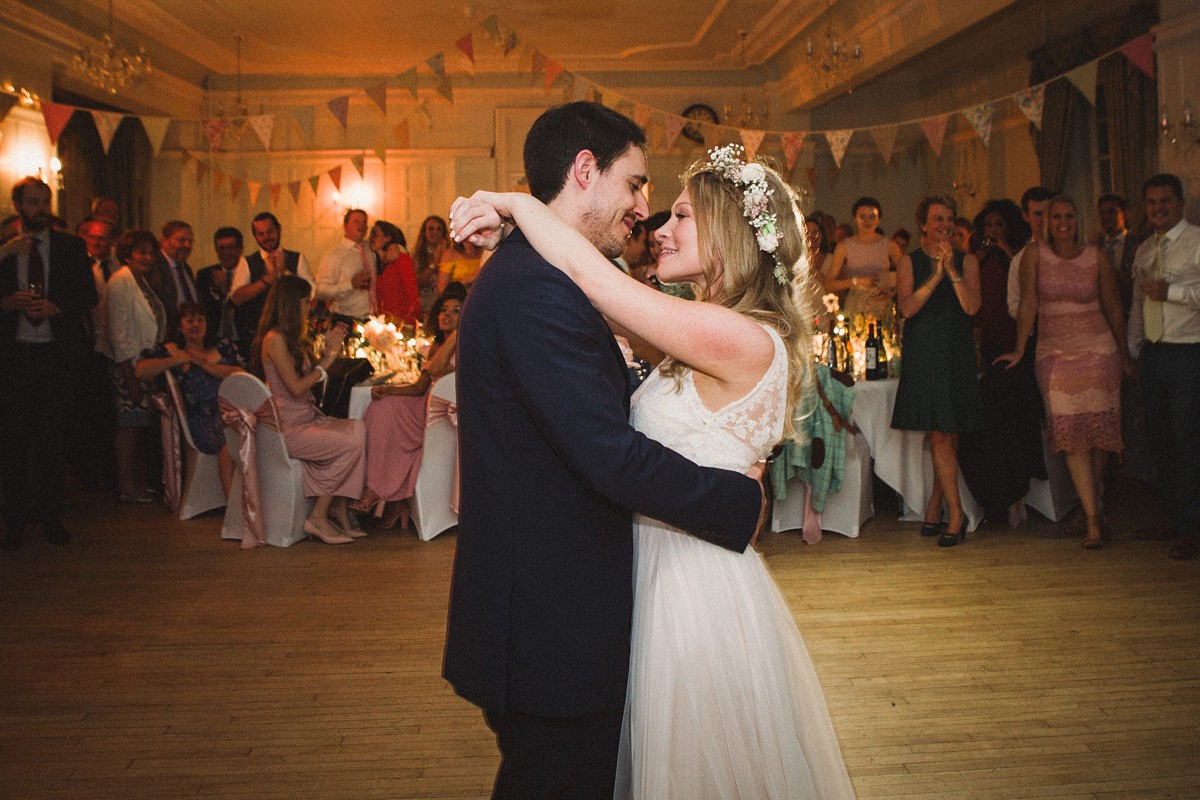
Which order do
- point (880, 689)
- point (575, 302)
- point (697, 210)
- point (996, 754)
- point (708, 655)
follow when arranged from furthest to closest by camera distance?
point (880, 689) → point (996, 754) → point (697, 210) → point (708, 655) → point (575, 302)

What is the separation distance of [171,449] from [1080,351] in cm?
515

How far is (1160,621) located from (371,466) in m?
3.77

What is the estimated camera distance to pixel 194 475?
6.28m

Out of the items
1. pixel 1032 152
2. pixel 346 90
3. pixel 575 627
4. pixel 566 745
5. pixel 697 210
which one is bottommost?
pixel 566 745

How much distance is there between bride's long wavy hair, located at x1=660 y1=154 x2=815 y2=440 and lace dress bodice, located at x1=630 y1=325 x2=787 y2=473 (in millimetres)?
82

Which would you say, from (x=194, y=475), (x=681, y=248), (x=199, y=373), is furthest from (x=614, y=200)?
(x=194, y=475)

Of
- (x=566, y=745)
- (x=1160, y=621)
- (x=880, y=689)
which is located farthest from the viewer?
(x=1160, y=621)

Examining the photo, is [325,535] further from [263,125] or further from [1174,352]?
[263,125]

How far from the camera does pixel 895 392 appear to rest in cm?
558

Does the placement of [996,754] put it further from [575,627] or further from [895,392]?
[895,392]

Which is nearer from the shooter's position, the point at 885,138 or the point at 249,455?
the point at 249,455

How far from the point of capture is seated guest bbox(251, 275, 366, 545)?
5465mm

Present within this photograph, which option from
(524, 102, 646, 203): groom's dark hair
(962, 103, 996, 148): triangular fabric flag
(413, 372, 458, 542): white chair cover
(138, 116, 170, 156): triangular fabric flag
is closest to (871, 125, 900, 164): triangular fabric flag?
(962, 103, 996, 148): triangular fabric flag

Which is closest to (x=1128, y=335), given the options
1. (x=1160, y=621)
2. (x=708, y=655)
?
(x=1160, y=621)
